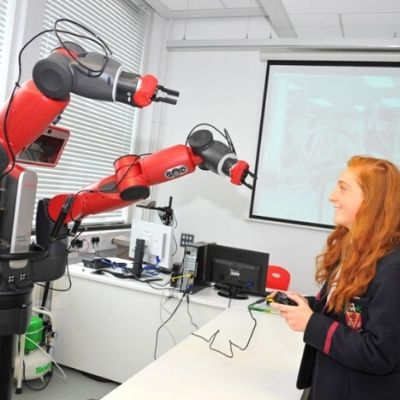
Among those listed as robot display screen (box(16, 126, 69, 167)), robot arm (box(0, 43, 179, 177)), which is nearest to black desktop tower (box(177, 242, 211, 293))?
robot display screen (box(16, 126, 69, 167))

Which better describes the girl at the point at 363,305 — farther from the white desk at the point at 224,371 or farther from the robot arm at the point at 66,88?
the robot arm at the point at 66,88

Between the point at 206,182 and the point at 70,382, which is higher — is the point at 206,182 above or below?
above

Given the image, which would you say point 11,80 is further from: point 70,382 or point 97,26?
point 70,382

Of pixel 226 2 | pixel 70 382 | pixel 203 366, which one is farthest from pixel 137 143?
pixel 203 366

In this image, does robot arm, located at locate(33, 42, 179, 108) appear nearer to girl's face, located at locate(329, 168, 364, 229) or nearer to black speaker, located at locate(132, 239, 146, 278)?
girl's face, located at locate(329, 168, 364, 229)

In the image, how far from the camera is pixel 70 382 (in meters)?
2.95

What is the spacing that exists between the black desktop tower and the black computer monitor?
35 millimetres

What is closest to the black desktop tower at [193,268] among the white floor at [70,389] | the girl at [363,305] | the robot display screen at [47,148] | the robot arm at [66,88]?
the white floor at [70,389]

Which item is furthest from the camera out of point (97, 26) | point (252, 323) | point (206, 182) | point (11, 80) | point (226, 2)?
point (206, 182)

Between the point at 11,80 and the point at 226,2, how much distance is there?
2.12 meters

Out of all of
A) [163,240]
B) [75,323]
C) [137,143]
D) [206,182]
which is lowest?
[75,323]

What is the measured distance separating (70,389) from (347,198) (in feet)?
7.92

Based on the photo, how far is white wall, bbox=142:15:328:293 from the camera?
4.05 meters

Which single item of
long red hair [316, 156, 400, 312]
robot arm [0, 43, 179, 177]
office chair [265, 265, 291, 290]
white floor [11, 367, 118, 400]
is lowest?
white floor [11, 367, 118, 400]
